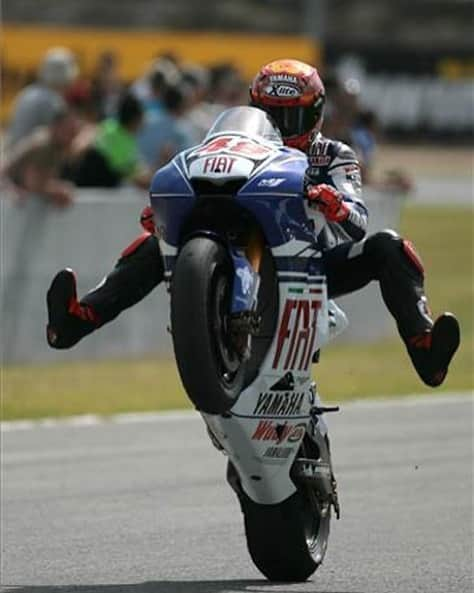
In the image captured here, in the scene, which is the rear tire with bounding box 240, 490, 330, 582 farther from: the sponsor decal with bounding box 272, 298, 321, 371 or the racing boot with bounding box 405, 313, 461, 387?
the racing boot with bounding box 405, 313, 461, 387

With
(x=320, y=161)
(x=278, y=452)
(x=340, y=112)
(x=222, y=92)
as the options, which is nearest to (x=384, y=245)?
(x=320, y=161)

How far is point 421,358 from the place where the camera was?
6.95 meters

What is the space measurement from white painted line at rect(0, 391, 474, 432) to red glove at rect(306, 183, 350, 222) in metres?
4.81

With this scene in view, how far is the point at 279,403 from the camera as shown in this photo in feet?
22.9

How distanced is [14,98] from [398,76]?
13.8 m

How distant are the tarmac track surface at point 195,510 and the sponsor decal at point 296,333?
80cm

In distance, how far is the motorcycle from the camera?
6.39 meters

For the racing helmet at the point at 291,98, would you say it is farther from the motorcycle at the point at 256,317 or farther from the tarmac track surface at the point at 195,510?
the tarmac track surface at the point at 195,510

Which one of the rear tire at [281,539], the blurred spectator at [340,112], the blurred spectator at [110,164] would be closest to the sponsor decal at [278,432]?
the rear tire at [281,539]

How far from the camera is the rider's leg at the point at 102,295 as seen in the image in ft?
23.4

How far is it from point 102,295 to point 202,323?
946mm

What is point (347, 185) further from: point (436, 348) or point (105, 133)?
point (105, 133)

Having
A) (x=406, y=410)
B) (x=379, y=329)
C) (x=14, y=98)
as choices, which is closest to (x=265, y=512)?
(x=406, y=410)

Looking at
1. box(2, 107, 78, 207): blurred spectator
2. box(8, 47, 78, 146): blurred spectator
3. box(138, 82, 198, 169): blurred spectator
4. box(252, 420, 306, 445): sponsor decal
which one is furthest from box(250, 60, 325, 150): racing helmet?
box(8, 47, 78, 146): blurred spectator
